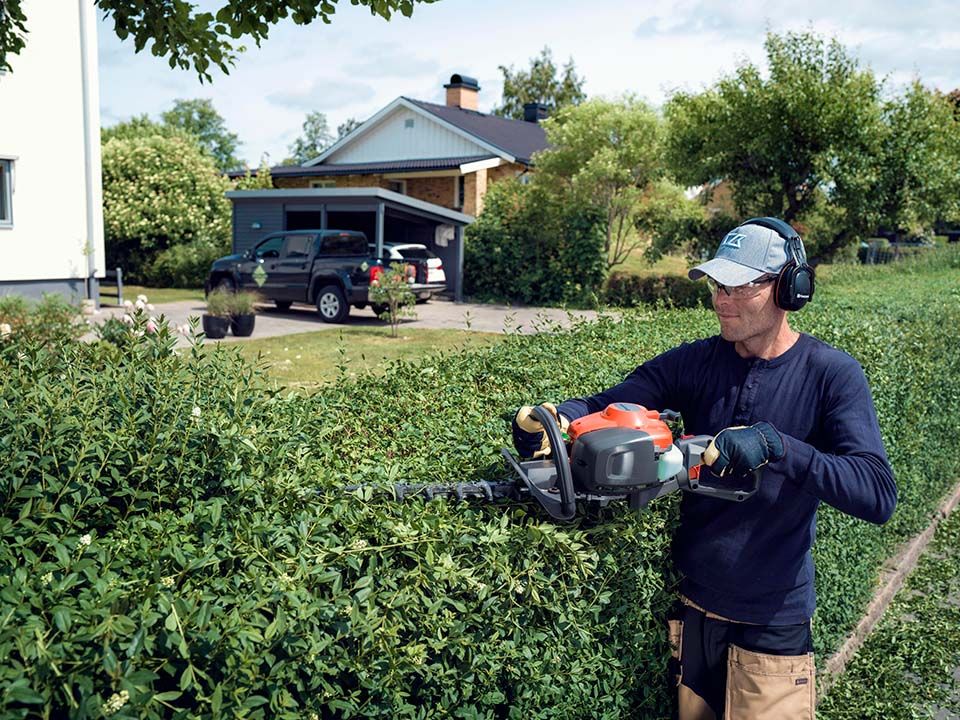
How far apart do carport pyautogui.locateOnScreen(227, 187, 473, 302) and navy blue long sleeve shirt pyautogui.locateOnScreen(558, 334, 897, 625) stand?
21492 millimetres

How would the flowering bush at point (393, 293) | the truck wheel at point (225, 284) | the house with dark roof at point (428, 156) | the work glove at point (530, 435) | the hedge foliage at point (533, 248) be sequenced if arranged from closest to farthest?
1. the work glove at point (530, 435)
2. the flowering bush at point (393, 293)
3. the truck wheel at point (225, 284)
4. the hedge foliage at point (533, 248)
5. the house with dark roof at point (428, 156)

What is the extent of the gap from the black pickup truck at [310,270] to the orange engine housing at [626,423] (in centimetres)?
1673

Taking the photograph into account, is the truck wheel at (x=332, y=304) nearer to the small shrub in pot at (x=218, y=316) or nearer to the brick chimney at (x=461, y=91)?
the small shrub in pot at (x=218, y=316)

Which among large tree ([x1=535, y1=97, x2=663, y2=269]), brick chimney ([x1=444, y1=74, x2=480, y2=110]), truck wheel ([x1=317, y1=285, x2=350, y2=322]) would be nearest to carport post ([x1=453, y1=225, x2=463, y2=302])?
large tree ([x1=535, y1=97, x2=663, y2=269])

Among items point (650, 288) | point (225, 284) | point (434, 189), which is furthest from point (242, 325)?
point (434, 189)

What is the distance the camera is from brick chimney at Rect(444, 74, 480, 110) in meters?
39.2

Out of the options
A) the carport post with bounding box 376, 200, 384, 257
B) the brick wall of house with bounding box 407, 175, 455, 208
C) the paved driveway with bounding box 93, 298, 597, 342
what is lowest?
the paved driveway with bounding box 93, 298, 597, 342

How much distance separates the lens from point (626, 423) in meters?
2.39

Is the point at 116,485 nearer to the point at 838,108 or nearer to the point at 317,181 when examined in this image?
the point at 838,108

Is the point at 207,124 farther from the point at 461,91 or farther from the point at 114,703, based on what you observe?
the point at 114,703

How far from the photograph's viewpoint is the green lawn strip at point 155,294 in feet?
79.8

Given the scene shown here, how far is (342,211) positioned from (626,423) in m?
23.8

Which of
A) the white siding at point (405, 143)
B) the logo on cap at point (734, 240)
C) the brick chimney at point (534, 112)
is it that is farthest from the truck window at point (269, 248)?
the brick chimney at point (534, 112)

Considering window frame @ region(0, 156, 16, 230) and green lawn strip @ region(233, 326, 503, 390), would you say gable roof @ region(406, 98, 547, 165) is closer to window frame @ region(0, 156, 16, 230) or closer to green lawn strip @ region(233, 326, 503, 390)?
green lawn strip @ region(233, 326, 503, 390)
